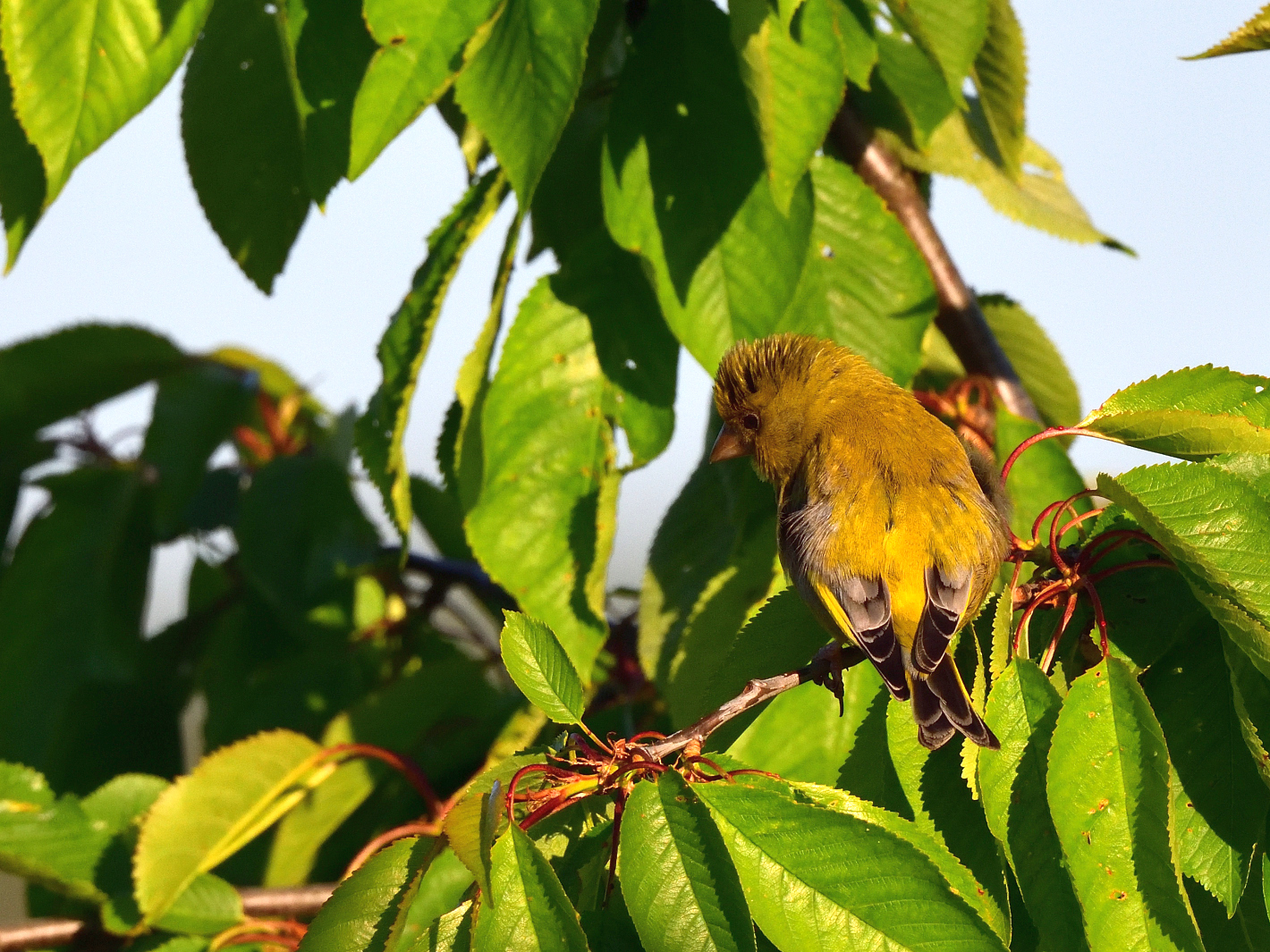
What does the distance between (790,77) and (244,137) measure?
1.06 metres

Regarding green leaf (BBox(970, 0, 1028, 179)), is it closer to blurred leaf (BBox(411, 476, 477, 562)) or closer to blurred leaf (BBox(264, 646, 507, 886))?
blurred leaf (BBox(264, 646, 507, 886))

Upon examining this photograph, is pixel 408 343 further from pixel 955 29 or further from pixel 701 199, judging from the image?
pixel 955 29

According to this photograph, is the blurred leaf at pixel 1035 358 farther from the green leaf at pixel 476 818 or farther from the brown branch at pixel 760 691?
the green leaf at pixel 476 818

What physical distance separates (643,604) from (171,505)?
129 centimetres

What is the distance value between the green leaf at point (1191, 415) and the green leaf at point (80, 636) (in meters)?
2.47

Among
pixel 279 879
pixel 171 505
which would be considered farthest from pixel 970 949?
pixel 171 505

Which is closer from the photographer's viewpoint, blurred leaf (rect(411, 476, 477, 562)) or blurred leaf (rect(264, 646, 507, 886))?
blurred leaf (rect(264, 646, 507, 886))

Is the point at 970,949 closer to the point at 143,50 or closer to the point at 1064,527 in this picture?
the point at 1064,527

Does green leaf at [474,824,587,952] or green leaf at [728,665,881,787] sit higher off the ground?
green leaf at [474,824,587,952]

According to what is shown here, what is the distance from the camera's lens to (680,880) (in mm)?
1299

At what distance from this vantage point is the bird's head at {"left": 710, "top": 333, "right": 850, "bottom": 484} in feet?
8.70

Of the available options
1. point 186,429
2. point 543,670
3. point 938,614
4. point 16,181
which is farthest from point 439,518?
point 543,670

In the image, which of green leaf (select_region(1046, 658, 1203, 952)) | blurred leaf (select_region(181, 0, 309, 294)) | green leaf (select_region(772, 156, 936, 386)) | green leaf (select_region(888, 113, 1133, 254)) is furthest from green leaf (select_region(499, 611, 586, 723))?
green leaf (select_region(888, 113, 1133, 254))

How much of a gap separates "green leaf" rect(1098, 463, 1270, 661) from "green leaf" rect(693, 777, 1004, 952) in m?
0.42
